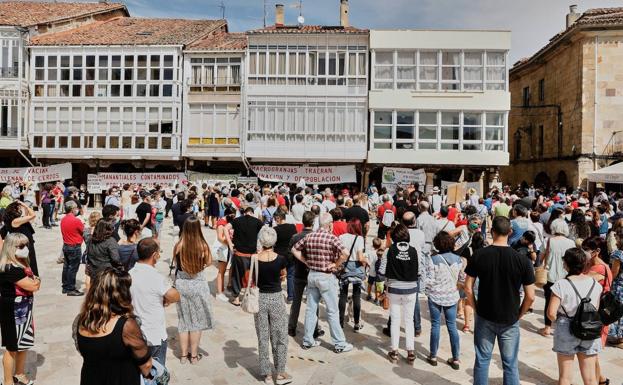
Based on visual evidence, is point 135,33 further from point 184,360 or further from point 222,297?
point 184,360

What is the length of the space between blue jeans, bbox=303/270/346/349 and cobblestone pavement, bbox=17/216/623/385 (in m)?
0.29

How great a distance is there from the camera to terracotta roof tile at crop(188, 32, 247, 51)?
24.9 m

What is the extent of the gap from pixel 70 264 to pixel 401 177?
669 inches

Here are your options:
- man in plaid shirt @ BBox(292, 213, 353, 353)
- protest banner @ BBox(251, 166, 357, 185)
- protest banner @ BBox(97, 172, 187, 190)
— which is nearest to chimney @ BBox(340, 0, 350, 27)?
protest banner @ BBox(251, 166, 357, 185)

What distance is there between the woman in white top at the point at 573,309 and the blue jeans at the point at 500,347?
1.41ft

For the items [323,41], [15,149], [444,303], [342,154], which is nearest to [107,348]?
[444,303]

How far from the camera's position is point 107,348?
9.30 ft

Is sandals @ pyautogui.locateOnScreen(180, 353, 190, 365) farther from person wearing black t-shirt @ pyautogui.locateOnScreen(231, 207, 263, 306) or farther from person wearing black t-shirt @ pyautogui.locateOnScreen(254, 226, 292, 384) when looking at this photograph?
person wearing black t-shirt @ pyautogui.locateOnScreen(231, 207, 263, 306)

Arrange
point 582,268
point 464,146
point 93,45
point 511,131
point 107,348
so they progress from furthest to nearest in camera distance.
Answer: point 511,131
point 93,45
point 464,146
point 582,268
point 107,348

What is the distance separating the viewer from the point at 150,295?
4.38m

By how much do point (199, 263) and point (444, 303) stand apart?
311 centimetres

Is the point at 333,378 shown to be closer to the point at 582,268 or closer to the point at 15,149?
the point at 582,268

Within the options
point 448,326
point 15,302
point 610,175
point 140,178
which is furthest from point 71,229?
point 610,175

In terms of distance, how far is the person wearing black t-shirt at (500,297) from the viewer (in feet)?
14.3
